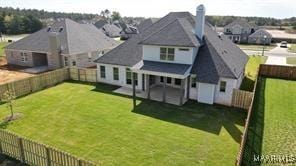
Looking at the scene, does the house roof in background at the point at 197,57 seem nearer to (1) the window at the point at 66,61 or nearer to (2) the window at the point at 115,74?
(2) the window at the point at 115,74

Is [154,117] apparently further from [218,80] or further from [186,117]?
[218,80]

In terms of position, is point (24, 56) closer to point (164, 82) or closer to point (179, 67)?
point (164, 82)

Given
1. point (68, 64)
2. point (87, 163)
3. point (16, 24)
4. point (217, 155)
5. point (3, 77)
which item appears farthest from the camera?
point (16, 24)

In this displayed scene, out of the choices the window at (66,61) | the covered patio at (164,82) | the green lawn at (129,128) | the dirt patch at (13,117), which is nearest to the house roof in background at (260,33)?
the covered patio at (164,82)

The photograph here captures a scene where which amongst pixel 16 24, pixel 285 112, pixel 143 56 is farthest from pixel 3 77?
pixel 16 24

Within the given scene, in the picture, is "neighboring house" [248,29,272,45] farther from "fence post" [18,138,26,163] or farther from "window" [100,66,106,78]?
"fence post" [18,138,26,163]
